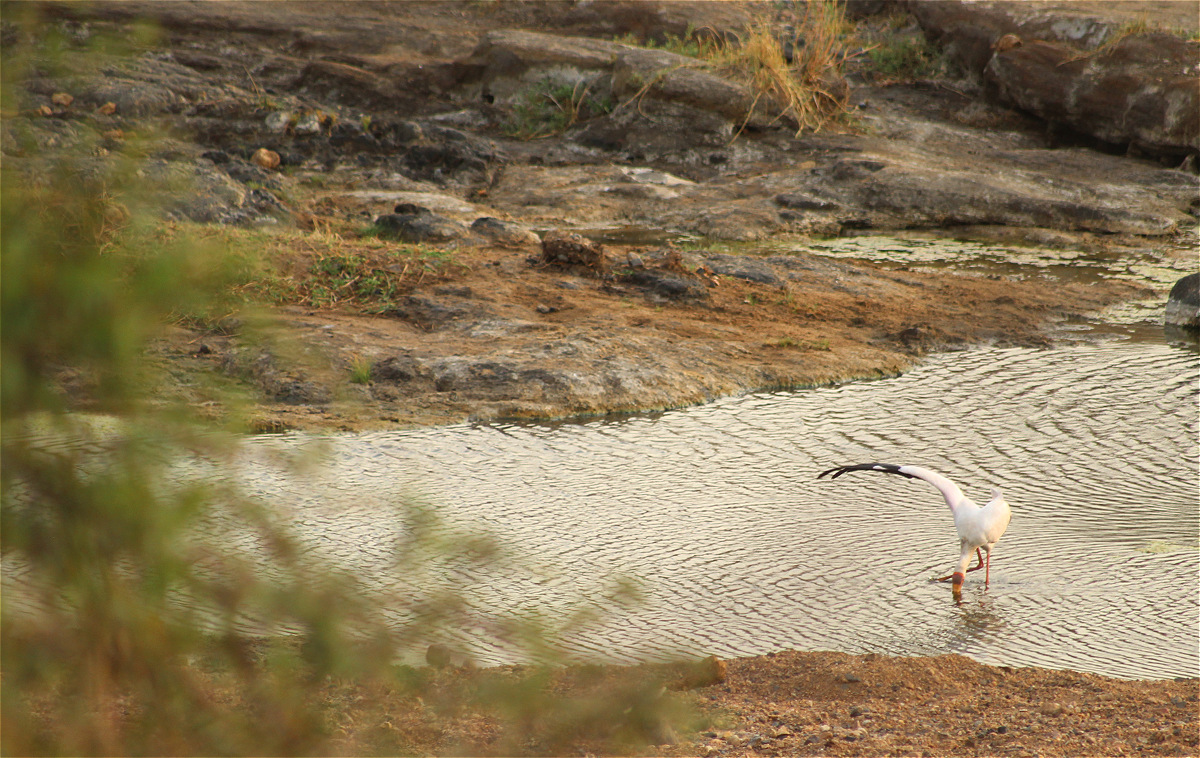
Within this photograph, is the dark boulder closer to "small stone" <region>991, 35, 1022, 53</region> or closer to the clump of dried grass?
the clump of dried grass

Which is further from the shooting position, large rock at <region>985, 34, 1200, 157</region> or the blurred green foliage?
large rock at <region>985, 34, 1200, 157</region>

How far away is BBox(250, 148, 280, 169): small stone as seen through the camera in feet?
Answer: 35.4

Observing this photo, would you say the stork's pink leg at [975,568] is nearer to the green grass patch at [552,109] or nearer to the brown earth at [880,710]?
the brown earth at [880,710]

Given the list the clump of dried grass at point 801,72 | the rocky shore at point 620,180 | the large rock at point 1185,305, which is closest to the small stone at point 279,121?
the rocky shore at point 620,180

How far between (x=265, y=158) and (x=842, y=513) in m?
8.33

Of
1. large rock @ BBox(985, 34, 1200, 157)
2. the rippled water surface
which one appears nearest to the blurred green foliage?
the rippled water surface

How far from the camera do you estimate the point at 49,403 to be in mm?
1096

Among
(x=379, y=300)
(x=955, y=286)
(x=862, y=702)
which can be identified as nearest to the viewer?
(x=862, y=702)

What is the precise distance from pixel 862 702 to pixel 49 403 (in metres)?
2.04

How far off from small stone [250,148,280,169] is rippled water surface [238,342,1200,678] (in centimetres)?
680

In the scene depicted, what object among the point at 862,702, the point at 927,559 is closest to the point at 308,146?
the point at 927,559

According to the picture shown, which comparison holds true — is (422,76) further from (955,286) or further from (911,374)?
(911,374)

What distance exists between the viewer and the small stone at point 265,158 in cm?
1078

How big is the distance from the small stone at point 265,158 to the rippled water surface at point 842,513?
6797mm
